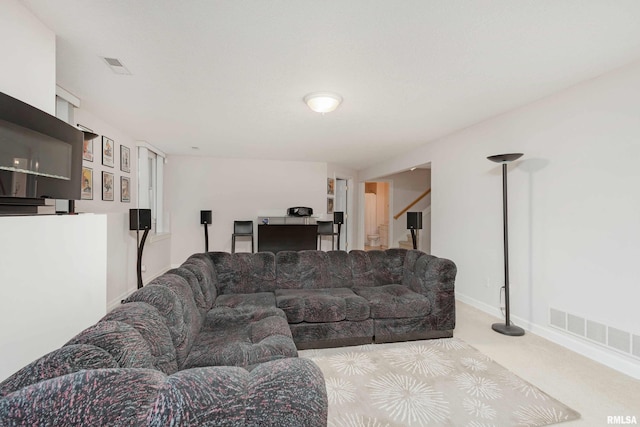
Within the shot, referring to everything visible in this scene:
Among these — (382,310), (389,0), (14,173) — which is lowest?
(382,310)

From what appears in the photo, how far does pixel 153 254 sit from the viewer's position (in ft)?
16.6

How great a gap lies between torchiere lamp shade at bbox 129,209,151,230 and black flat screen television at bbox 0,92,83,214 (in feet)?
7.12

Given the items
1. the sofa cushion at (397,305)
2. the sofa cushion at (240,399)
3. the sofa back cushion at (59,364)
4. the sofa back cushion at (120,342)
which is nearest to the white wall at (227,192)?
the sofa cushion at (397,305)

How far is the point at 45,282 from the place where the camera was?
148cm

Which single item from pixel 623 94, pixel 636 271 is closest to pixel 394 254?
pixel 636 271

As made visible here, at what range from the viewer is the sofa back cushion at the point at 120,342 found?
0.98 meters

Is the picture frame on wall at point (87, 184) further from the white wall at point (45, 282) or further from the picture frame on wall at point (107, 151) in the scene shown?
the white wall at point (45, 282)

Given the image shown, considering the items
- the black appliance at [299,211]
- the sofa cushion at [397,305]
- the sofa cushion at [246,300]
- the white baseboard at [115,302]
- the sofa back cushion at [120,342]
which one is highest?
the black appliance at [299,211]

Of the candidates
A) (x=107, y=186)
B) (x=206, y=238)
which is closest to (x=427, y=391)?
(x=107, y=186)

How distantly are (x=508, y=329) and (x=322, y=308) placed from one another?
2023 millimetres

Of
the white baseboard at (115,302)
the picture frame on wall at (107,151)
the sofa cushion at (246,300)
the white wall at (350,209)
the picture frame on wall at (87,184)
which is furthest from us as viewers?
the white wall at (350,209)

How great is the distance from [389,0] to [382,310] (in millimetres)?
2381

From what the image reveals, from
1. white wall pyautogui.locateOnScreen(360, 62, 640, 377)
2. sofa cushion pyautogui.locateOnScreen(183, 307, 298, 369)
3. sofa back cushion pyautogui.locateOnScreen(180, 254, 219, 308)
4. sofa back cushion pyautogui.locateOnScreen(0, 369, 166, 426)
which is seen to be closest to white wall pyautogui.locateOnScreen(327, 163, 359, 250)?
white wall pyautogui.locateOnScreen(360, 62, 640, 377)

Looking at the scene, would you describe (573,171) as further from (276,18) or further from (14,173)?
(14,173)
